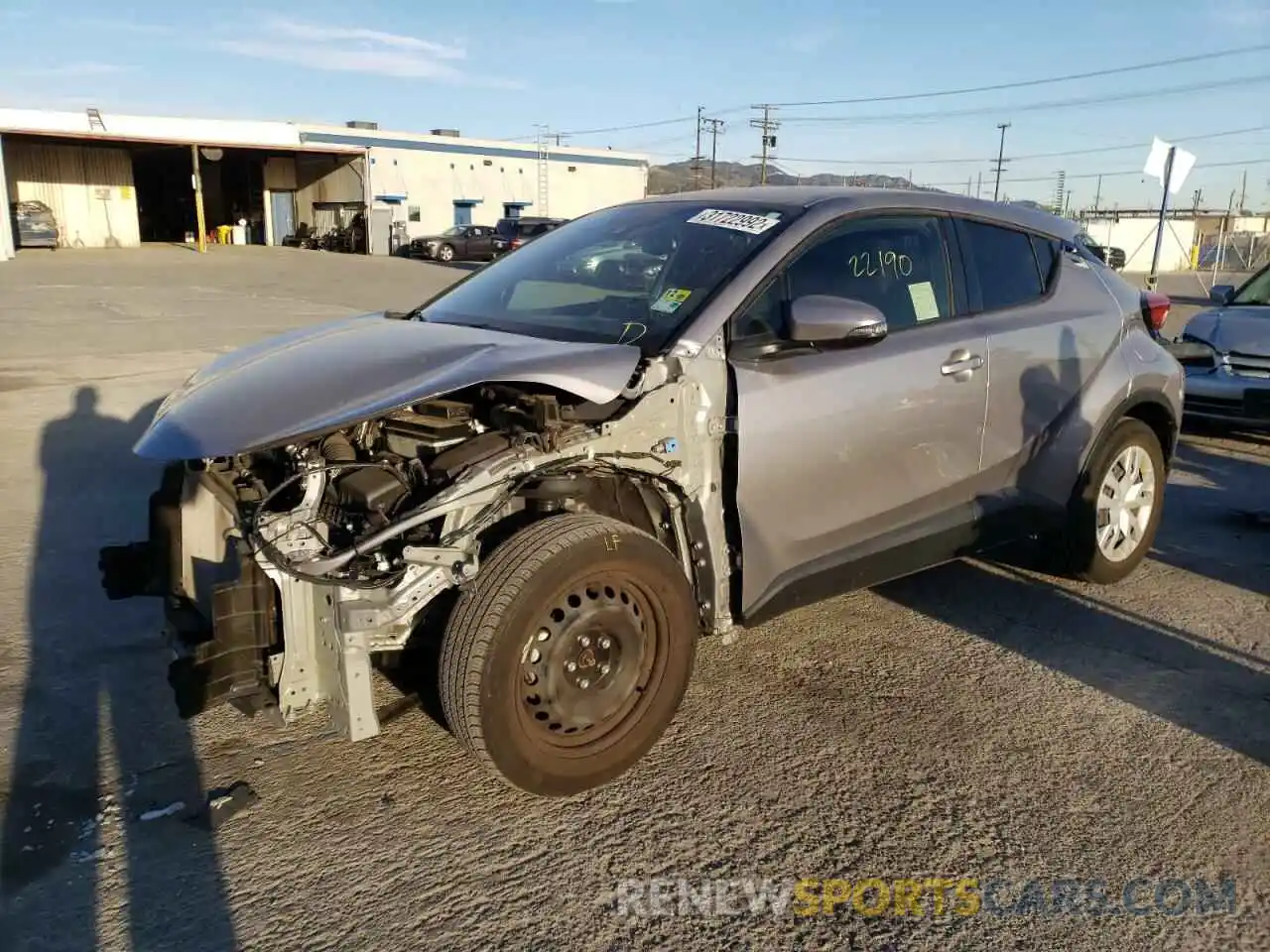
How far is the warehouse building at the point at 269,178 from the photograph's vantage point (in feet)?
119

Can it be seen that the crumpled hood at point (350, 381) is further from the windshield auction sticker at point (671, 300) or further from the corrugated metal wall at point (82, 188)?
the corrugated metal wall at point (82, 188)

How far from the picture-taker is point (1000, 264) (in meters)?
4.35

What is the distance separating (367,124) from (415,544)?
45632mm

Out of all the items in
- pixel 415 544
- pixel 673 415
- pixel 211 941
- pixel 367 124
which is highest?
pixel 367 124

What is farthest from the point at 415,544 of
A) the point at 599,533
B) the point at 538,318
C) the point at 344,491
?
the point at 538,318

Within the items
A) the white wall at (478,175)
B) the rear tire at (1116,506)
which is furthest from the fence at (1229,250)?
the rear tire at (1116,506)

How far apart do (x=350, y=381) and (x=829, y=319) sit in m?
1.54

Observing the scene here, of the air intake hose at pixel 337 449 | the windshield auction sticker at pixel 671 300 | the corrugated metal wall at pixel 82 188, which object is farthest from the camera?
the corrugated metal wall at pixel 82 188

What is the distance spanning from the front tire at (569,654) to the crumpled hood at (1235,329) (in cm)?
688

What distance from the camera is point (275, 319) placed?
16.8m

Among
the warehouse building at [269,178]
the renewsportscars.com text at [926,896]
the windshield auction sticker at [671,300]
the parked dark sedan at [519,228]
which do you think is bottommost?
the renewsportscars.com text at [926,896]

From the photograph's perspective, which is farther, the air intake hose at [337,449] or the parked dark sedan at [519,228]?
the parked dark sedan at [519,228]

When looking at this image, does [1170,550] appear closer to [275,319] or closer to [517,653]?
[517,653]

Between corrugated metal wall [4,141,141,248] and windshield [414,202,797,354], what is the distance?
134 ft
